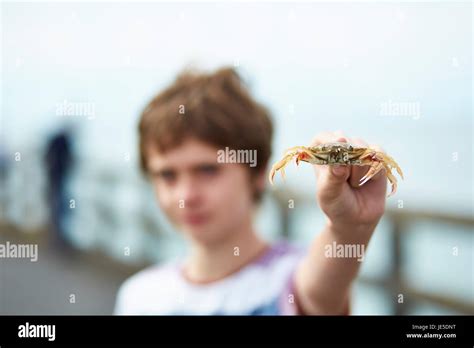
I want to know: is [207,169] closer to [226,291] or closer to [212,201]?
[212,201]

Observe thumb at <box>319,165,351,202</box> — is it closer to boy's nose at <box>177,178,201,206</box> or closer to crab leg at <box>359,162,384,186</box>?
crab leg at <box>359,162,384,186</box>

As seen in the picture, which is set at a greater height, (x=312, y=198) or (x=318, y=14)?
(x=318, y=14)

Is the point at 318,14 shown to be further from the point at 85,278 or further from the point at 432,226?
the point at 85,278

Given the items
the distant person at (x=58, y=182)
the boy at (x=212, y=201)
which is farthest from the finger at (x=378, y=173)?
the distant person at (x=58, y=182)

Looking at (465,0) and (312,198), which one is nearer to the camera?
(465,0)

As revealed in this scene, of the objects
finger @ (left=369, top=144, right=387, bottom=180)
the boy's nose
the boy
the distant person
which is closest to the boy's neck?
the boy

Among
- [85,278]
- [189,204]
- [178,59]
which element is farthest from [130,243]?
[178,59]

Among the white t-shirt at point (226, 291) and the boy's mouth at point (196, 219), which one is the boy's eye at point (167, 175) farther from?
the white t-shirt at point (226, 291)
